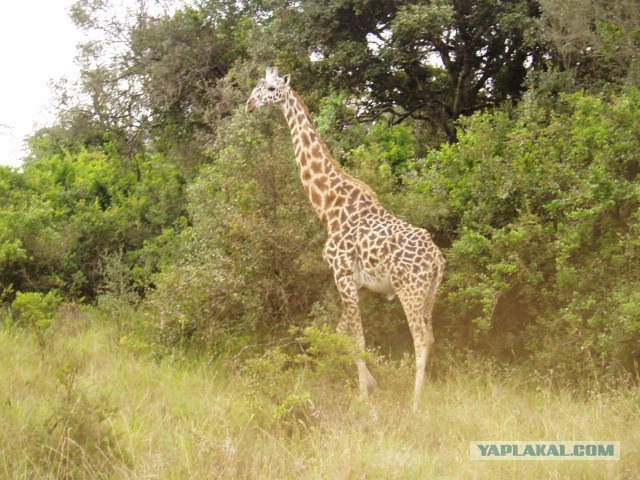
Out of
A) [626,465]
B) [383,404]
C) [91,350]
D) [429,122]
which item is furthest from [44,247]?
[626,465]

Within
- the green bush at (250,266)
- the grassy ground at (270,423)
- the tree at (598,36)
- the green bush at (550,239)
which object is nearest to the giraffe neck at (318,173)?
the green bush at (250,266)

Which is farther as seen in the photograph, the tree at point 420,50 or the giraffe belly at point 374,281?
the tree at point 420,50

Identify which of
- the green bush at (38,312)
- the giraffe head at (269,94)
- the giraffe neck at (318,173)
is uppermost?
the giraffe head at (269,94)

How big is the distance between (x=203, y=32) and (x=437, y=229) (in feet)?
28.5

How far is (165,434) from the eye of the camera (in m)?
6.82

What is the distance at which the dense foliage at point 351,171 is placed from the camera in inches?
367

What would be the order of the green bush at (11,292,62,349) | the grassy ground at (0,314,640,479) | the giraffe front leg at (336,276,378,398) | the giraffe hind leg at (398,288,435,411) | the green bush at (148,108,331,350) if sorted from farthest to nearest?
the green bush at (148,108,331,350)
the green bush at (11,292,62,349)
the giraffe front leg at (336,276,378,398)
the giraffe hind leg at (398,288,435,411)
the grassy ground at (0,314,640,479)

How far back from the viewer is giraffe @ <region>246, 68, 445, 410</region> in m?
8.39

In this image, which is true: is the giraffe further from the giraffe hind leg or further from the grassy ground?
the grassy ground

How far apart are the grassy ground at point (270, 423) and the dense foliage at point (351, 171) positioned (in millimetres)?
957

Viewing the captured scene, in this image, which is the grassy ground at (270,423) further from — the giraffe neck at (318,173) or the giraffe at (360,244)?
the giraffe neck at (318,173)

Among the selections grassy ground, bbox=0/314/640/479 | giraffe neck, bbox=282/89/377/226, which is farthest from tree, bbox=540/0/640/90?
grassy ground, bbox=0/314/640/479

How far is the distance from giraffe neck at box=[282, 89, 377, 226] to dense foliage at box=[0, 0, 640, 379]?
57 cm

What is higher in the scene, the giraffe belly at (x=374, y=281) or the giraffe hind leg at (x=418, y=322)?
the giraffe belly at (x=374, y=281)
